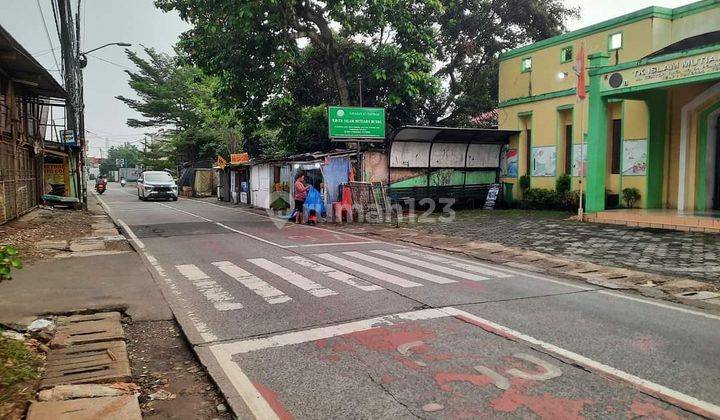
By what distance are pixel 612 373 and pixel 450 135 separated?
16987 mm

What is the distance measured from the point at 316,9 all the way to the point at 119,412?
1859 cm

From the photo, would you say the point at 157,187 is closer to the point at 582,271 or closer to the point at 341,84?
the point at 341,84

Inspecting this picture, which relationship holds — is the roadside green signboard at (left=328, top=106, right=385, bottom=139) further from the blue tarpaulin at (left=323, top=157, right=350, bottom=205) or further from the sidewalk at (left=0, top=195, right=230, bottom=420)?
the sidewalk at (left=0, top=195, right=230, bottom=420)

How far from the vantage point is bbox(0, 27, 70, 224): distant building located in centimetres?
1368

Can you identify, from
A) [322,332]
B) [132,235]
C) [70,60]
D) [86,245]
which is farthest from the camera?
[70,60]

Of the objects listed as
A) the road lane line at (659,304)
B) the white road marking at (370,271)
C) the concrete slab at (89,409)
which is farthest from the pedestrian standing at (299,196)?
the concrete slab at (89,409)

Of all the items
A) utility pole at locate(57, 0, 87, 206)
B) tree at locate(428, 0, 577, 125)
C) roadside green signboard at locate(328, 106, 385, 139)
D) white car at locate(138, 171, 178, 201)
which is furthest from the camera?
white car at locate(138, 171, 178, 201)

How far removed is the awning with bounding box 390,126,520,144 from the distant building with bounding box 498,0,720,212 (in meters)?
2.04

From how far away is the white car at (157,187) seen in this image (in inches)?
1237

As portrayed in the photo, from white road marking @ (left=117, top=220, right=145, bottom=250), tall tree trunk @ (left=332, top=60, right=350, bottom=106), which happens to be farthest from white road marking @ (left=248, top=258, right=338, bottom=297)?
tall tree trunk @ (left=332, top=60, right=350, bottom=106)

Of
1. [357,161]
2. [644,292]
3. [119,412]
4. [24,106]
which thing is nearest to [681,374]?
[644,292]

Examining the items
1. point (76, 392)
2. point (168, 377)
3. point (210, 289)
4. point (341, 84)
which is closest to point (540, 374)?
point (168, 377)

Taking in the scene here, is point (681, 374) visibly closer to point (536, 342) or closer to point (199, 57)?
point (536, 342)

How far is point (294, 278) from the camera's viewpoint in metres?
8.14
